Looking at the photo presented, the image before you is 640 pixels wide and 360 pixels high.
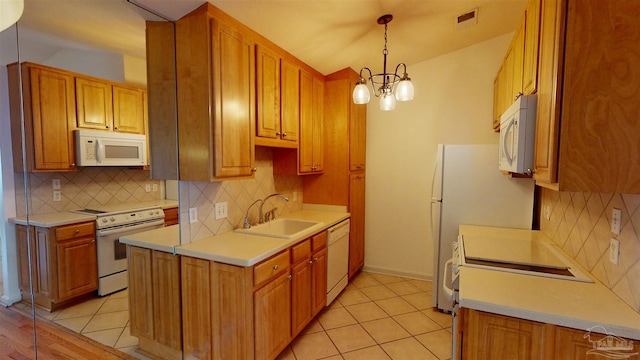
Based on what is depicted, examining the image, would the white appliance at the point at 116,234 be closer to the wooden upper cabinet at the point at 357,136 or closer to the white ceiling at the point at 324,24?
the white ceiling at the point at 324,24

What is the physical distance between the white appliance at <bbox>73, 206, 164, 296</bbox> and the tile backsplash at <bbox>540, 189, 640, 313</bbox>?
8.42ft

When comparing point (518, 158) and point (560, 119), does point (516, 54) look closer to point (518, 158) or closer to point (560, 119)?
point (518, 158)

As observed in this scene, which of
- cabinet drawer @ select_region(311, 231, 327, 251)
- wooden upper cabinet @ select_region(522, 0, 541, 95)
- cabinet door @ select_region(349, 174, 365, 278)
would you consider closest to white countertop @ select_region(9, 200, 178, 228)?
cabinet drawer @ select_region(311, 231, 327, 251)

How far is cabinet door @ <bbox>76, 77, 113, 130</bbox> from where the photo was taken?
1588mm

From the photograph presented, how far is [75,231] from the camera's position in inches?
65.2

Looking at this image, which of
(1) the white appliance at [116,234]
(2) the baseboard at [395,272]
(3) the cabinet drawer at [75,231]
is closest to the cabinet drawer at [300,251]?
(1) the white appliance at [116,234]

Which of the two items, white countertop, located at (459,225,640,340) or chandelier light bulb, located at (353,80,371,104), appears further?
chandelier light bulb, located at (353,80,371,104)

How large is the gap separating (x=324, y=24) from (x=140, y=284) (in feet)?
7.74

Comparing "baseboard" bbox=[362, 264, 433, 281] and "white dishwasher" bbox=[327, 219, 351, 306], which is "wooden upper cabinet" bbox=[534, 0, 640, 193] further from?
"baseboard" bbox=[362, 264, 433, 281]

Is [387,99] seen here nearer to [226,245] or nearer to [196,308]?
[226,245]

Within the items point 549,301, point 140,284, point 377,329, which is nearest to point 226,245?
point 140,284

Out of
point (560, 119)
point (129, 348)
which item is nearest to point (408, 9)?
point (560, 119)

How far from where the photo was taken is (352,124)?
3.36m

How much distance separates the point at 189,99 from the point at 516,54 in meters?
2.23
